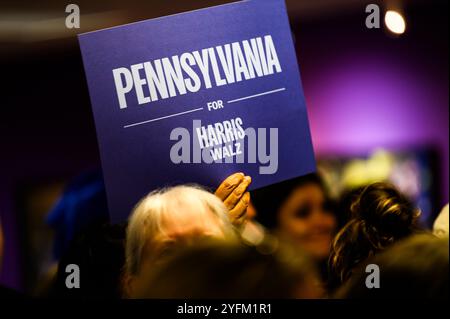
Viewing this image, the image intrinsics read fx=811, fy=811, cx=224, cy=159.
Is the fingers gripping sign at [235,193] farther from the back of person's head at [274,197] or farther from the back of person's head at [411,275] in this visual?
the back of person's head at [274,197]

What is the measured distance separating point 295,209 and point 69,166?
312cm

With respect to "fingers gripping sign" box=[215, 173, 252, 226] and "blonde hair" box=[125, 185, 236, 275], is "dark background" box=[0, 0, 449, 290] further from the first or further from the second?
"blonde hair" box=[125, 185, 236, 275]

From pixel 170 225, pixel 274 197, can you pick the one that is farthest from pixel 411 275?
pixel 274 197

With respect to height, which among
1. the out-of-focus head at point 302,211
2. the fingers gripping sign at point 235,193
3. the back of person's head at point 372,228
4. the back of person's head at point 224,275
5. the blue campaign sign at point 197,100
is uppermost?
the blue campaign sign at point 197,100

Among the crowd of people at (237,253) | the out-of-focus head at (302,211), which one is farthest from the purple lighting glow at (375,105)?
the crowd of people at (237,253)

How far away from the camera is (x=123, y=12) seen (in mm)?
5773

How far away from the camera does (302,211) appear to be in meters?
4.00

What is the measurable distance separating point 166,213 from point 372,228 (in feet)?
1.73

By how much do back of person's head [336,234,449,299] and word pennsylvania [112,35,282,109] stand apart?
0.71m

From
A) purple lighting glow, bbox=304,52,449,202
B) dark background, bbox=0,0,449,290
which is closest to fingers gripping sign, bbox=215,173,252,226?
dark background, bbox=0,0,449,290

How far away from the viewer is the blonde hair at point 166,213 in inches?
69.1

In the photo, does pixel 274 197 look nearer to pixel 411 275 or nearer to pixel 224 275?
pixel 411 275

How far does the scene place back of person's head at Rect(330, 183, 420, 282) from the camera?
1939 millimetres

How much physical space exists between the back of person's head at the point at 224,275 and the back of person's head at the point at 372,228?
0.73 meters
